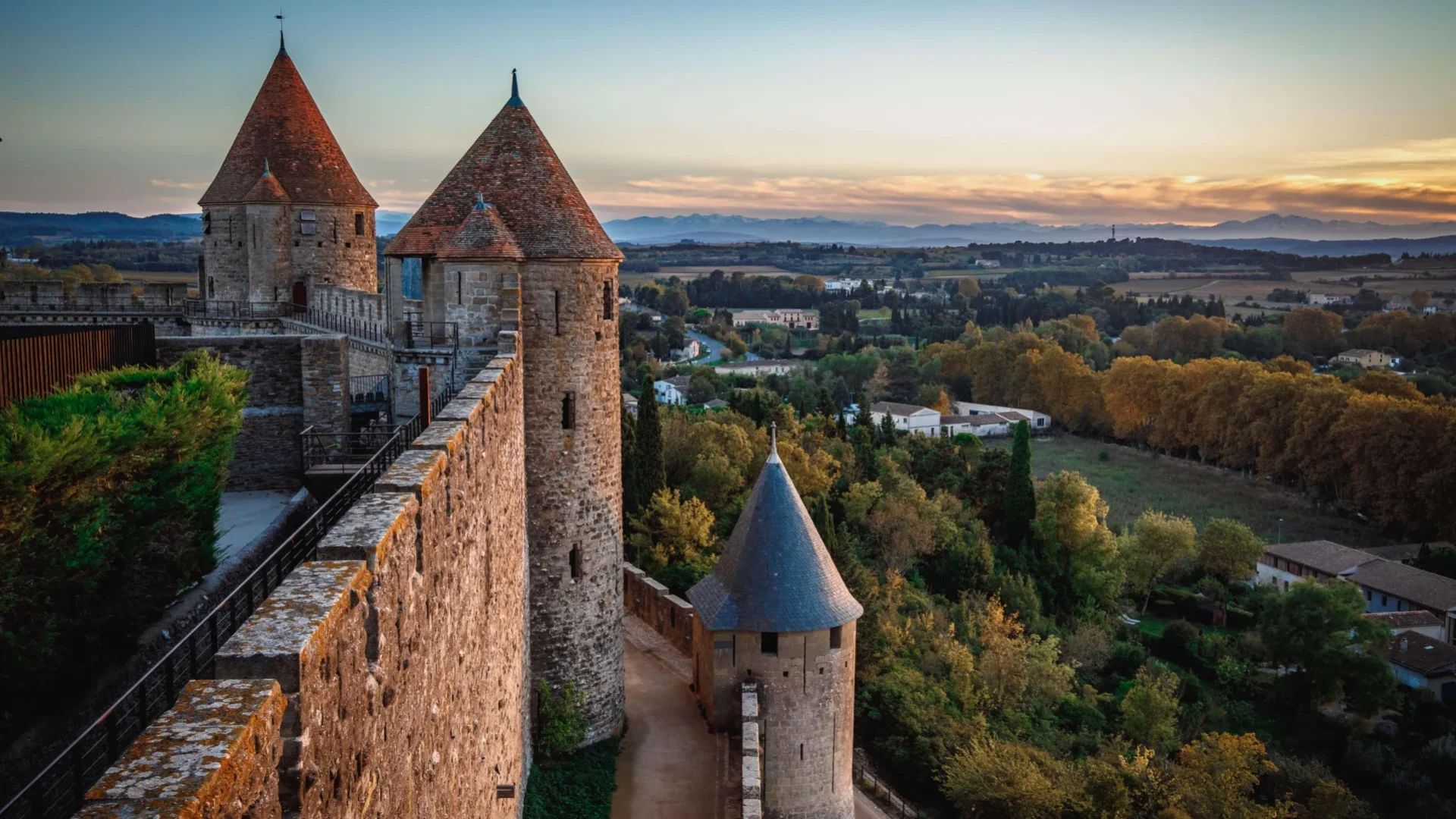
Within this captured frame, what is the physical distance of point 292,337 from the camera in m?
16.6

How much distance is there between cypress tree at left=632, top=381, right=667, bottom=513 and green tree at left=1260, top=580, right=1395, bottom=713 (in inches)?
854

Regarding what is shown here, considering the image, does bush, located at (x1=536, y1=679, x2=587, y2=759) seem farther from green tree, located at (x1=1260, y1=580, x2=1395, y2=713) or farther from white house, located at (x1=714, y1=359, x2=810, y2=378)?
white house, located at (x1=714, y1=359, x2=810, y2=378)

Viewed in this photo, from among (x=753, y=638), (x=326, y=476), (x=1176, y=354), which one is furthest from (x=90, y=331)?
(x=1176, y=354)

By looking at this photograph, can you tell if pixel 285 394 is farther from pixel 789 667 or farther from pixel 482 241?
pixel 789 667

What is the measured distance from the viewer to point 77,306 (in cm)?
2711

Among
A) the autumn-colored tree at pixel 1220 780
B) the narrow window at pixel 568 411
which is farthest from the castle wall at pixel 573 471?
the autumn-colored tree at pixel 1220 780

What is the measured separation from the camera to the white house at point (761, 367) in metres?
87.8

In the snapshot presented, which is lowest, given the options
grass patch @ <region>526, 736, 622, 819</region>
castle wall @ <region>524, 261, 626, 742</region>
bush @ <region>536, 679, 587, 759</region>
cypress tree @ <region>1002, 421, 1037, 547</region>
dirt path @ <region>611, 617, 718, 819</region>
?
cypress tree @ <region>1002, 421, 1037, 547</region>

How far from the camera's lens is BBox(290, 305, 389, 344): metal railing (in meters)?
19.6

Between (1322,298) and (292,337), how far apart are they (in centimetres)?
16662

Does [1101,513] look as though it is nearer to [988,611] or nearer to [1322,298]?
[988,611]

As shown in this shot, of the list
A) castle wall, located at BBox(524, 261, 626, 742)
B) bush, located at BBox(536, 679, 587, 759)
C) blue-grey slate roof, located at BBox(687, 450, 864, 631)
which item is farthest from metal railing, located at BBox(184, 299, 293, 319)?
bush, located at BBox(536, 679, 587, 759)

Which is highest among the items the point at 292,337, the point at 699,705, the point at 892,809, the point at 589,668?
the point at 292,337

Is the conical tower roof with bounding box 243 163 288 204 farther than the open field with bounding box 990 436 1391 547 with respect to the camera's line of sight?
No
